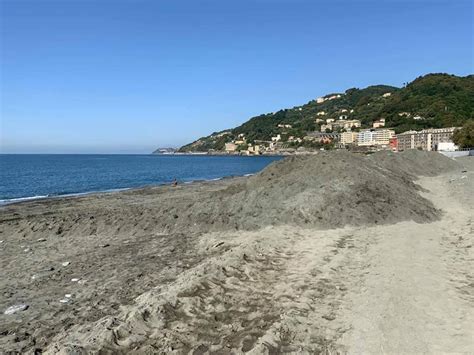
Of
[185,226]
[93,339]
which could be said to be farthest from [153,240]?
[93,339]

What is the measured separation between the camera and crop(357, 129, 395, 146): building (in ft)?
536

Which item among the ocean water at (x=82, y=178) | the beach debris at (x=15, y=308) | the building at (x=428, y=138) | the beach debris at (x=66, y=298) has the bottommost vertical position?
the ocean water at (x=82, y=178)

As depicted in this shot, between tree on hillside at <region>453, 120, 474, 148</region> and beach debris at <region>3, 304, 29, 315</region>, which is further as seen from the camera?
tree on hillside at <region>453, 120, 474, 148</region>

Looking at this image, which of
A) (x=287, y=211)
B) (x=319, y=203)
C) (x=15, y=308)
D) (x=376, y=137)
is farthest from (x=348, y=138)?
(x=15, y=308)

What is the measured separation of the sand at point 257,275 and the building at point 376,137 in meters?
154

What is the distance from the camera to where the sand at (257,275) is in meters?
5.75

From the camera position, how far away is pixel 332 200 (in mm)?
15102

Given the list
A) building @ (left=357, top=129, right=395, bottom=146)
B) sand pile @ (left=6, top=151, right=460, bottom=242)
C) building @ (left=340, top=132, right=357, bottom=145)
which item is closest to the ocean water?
sand pile @ (left=6, top=151, right=460, bottom=242)

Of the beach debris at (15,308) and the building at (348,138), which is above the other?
the building at (348,138)

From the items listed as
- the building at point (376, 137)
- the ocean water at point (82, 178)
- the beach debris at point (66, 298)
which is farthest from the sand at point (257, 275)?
the building at point (376, 137)

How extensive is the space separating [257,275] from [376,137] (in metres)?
175

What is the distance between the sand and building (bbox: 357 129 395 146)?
15353 cm

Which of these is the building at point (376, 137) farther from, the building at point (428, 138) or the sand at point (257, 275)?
the sand at point (257, 275)

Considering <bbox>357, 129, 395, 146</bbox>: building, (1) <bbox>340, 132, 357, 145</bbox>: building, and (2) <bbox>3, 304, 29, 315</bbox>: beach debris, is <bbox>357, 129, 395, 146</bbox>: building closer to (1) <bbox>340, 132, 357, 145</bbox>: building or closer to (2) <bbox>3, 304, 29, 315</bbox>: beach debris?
(1) <bbox>340, 132, 357, 145</bbox>: building
